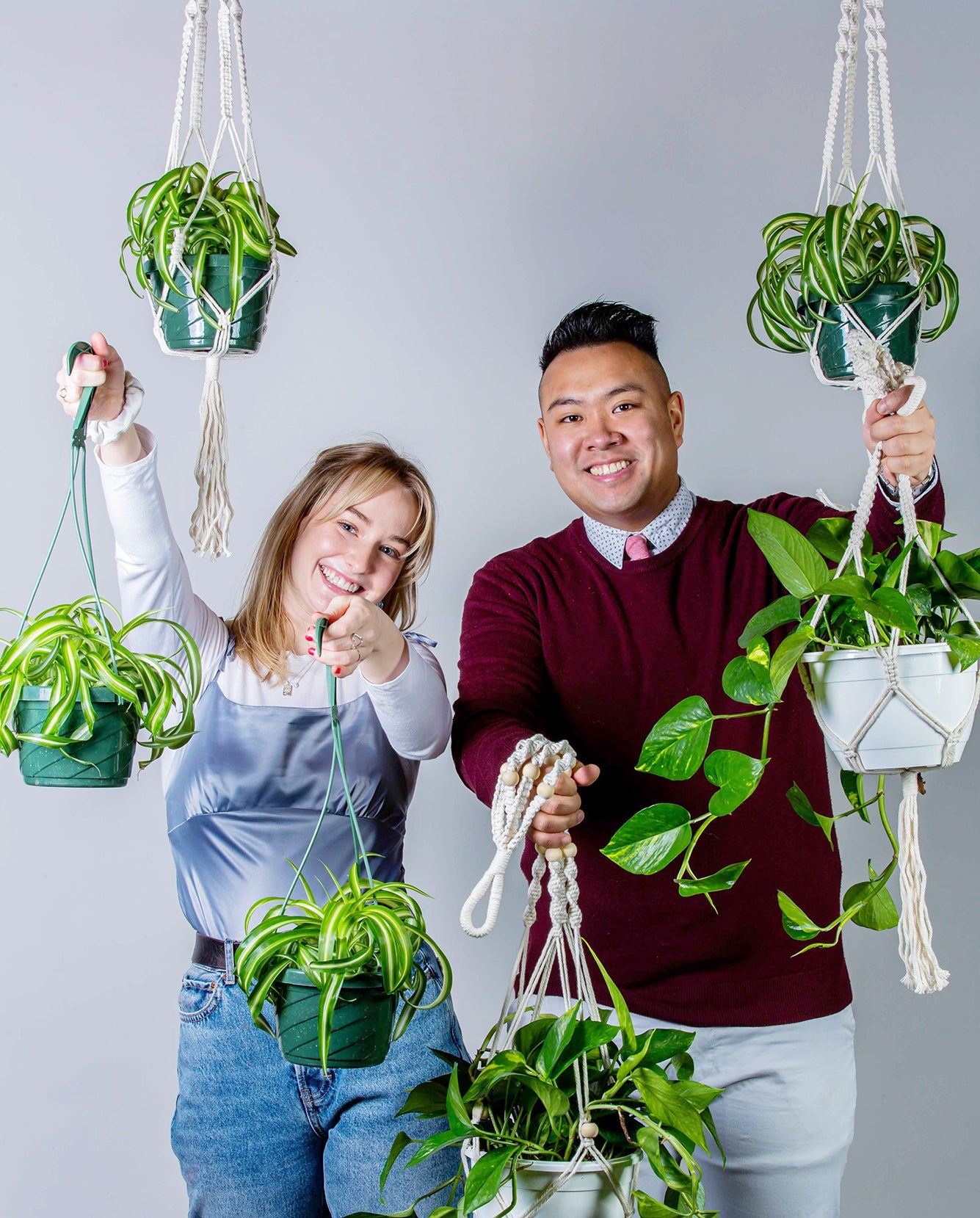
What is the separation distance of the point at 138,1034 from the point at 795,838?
4.44 feet

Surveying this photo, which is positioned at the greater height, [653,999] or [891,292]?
[891,292]

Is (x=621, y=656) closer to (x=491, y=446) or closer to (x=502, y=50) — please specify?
(x=491, y=446)

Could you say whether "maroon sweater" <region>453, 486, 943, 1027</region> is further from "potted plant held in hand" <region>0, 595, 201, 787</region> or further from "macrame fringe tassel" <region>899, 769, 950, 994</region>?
"potted plant held in hand" <region>0, 595, 201, 787</region>

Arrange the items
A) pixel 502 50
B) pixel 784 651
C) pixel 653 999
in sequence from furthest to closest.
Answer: pixel 502 50 → pixel 653 999 → pixel 784 651

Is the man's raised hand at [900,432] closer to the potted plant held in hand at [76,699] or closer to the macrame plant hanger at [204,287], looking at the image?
the macrame plant hanger at [204,287]

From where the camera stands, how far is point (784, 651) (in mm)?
1171

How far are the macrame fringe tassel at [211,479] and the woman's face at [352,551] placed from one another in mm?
234

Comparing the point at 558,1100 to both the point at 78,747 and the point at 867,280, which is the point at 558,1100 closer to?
the point at 78,747

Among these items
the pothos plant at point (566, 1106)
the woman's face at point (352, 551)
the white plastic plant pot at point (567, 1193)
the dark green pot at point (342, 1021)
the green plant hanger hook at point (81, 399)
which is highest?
the green plant hanger hook at point (81, 399)

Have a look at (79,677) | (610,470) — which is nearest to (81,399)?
(79,677)

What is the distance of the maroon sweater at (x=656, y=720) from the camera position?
5.42 ft

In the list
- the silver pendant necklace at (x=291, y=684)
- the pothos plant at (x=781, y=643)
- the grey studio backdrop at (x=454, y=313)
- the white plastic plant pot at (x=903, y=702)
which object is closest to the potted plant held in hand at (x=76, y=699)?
the silver pendant necklace at (x=291, y=684)

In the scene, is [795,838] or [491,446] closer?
[795,838]

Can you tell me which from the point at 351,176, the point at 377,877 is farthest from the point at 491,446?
the point at 377,877
